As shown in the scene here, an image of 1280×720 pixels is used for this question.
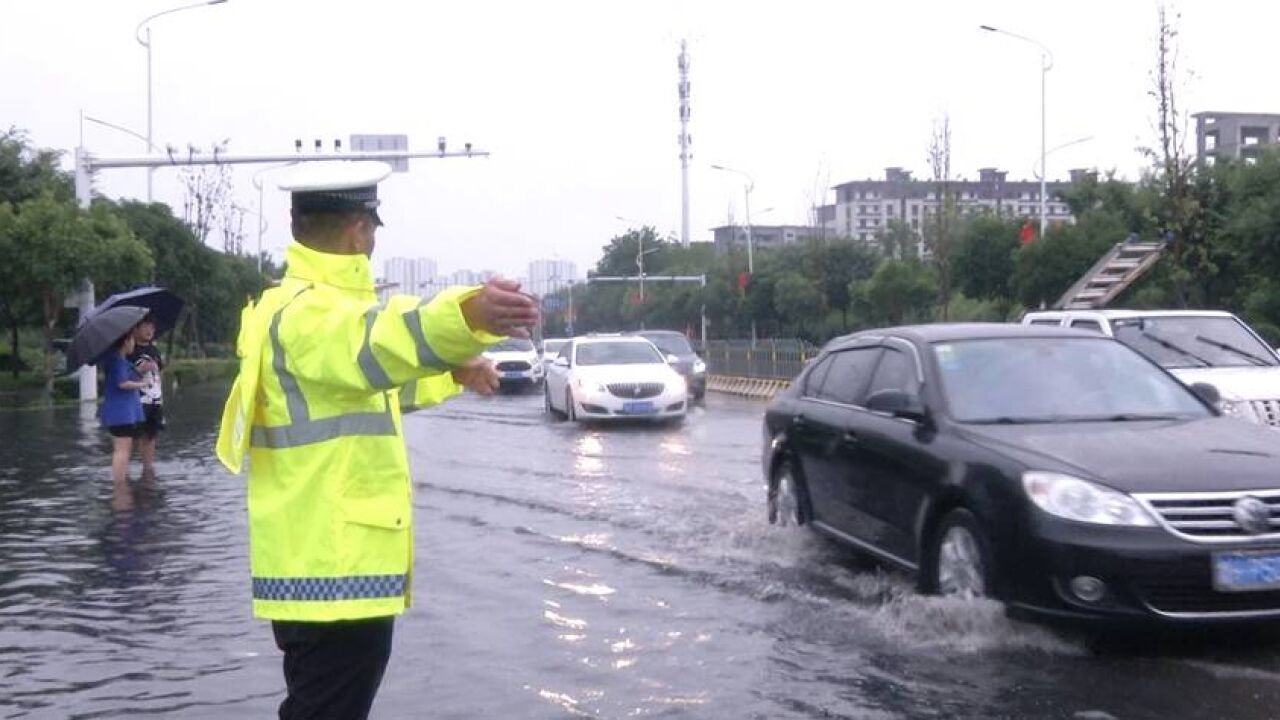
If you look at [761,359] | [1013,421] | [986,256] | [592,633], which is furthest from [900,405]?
[986,256]

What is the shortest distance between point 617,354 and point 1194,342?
11531 mm

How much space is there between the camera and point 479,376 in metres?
4.02

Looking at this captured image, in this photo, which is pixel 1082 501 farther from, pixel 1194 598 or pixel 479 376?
pixel 479 376

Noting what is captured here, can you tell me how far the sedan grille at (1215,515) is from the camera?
6.32m

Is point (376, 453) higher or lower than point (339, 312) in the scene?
lower

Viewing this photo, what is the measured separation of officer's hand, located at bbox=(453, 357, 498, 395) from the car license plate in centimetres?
356

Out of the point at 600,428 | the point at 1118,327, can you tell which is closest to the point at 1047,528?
the point at 1118,327

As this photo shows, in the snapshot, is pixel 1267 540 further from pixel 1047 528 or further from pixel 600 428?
pixel 600 428

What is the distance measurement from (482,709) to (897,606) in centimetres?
238

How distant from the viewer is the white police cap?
3.75 m

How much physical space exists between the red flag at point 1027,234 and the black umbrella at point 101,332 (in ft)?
77.5

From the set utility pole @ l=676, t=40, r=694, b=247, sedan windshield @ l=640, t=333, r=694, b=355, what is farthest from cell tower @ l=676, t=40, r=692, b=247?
sedan windshield @ l=640, t=333, r=694, b=355

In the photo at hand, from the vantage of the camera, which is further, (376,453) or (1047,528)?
(1047,528)

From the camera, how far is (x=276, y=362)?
363 centimetres
